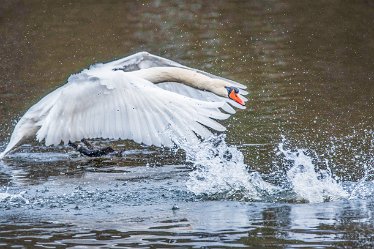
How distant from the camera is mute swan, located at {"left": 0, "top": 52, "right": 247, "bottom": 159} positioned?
8742mm

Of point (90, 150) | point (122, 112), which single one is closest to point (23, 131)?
point (122, 112)

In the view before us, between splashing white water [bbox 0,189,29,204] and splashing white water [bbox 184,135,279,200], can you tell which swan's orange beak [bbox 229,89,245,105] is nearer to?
splashing white water [bbox 184,135,279,200]

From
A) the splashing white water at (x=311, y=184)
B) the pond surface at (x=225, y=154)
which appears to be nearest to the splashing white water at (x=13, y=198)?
the pond surface at (x=225, y=154)

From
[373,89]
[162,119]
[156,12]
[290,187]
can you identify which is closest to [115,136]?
[162,119]

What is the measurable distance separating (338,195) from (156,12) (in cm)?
1613

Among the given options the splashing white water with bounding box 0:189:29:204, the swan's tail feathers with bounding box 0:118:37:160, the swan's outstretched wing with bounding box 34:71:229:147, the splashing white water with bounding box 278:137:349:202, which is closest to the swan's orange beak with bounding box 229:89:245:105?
the splashing white water with bounding box 278:137:349:202

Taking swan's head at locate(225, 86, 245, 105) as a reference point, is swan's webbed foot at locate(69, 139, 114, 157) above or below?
below

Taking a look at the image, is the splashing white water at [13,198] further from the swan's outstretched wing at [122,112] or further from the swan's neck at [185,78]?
the swan's neck at [185,78]

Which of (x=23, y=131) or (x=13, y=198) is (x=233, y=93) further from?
(x=13, y=198)

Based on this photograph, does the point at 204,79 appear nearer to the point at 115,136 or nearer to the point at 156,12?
the point at 115,136

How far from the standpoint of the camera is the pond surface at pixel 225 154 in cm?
797

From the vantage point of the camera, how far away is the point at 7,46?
2186cm

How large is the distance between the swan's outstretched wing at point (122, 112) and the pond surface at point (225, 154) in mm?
529

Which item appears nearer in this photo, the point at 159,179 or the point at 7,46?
the point at 159,179
